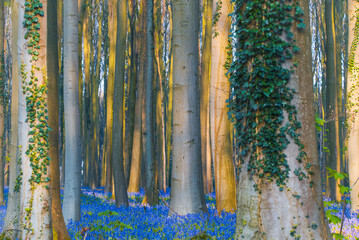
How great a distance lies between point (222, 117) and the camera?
9484mm

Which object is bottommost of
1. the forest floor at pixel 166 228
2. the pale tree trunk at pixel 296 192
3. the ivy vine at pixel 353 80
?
the forest floor at pixel 166 228

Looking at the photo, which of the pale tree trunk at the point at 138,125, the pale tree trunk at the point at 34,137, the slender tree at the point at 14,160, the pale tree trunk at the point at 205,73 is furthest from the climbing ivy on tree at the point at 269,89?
the pale tree trunk at the point at 205,73

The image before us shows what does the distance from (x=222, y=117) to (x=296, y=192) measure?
16.9ft

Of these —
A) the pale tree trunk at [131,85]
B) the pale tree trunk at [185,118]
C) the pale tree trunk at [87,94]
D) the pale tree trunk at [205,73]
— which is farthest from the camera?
the pale tree trunk at [87,94]

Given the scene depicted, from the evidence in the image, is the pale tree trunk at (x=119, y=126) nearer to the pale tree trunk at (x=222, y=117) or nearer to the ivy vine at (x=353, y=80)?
the pale tree trunk at (x=222, y=117)

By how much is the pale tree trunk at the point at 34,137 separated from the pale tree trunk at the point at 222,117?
4884 mm

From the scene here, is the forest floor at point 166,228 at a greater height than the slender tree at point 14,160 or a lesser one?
lesser

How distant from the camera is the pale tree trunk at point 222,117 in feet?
30.9

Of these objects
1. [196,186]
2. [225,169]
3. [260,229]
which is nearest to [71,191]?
[196,186]

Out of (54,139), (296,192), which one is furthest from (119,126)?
(296,192)

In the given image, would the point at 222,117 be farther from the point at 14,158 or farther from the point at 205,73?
the point at 205,73

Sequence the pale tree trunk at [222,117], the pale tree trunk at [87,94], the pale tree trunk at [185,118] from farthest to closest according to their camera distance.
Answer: the pale tree trunk at [87,94]
the pale tree trunk at [222,117]
the pale tree trunk at [185,118]

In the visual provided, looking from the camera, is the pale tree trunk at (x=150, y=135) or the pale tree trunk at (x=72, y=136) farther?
the pale tree trunk at (x=150, y=135)

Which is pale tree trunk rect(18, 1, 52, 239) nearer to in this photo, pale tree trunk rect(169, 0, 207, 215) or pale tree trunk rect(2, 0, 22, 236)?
pale tree trunk rect(2, 0, 22, 236)
